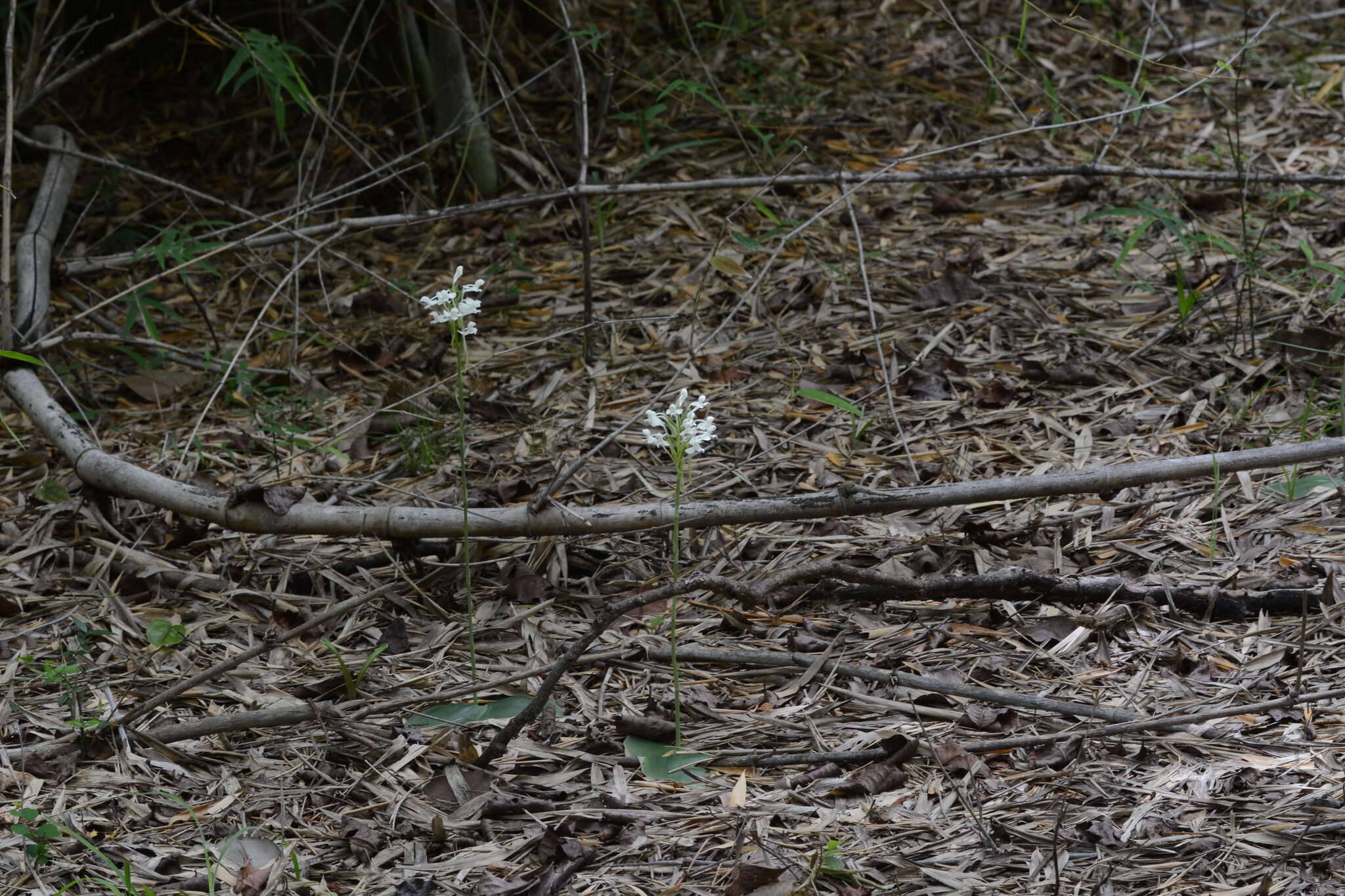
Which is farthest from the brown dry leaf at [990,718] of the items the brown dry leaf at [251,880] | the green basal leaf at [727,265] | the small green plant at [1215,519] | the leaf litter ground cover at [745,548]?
the green basal leaf at [727,265]

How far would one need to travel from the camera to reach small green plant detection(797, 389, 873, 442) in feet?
8.09

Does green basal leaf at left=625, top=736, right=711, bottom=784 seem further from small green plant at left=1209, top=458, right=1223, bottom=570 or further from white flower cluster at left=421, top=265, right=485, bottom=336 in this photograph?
small green plant at left=1209, top=458, right=1223, bottom=570

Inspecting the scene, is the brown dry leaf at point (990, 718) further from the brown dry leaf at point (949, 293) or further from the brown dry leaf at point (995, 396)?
the brown dry leaf at point (949, 293)

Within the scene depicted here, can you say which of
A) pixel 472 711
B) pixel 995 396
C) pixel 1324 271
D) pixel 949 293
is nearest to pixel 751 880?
pixel 472 711

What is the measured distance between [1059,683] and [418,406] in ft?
5.36

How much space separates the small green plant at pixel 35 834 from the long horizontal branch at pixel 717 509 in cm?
75

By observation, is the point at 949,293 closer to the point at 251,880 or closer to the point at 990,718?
the point at 990,718

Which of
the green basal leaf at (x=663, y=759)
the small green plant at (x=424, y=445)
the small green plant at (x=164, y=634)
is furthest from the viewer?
the small green plant at (x=424, y=445)

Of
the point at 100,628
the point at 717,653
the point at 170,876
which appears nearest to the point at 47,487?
the point at 100,628

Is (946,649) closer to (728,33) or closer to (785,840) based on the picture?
(785,840)

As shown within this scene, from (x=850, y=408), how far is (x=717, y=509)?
1.46 feet

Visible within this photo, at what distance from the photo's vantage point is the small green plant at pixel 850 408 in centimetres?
246

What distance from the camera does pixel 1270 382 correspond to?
2.68 metres

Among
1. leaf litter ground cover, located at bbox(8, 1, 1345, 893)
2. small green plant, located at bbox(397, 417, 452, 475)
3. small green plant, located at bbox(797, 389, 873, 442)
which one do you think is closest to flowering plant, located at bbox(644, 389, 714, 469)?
leaf litter ground cover, located at bbox(8, 1, 1345, 893)
